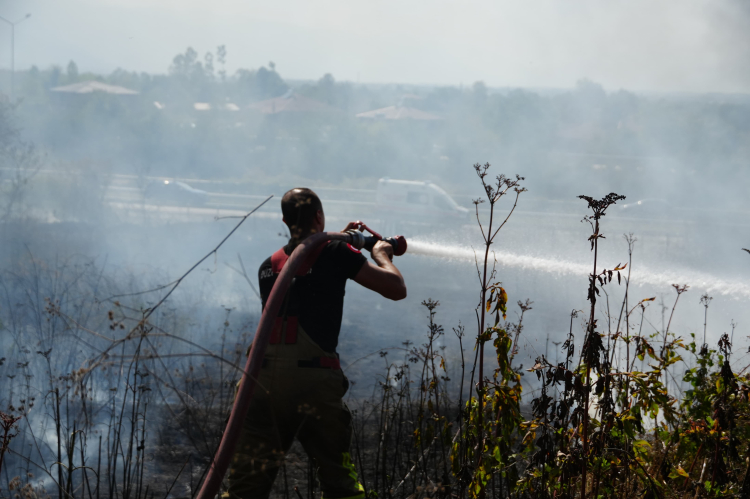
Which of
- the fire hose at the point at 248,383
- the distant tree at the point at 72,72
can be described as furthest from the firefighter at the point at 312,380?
the distant tree at the point at 72,72

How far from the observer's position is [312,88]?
34625 mm

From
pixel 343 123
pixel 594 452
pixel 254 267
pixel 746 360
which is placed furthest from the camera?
pixel 343 123

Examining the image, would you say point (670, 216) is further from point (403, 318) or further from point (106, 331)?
point (106, 331)

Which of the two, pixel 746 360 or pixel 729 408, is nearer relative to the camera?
pixel 729 408

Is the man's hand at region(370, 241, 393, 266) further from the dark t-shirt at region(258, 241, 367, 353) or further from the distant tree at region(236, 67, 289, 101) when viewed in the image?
the distant tree at region(236, 67, 289, 101)

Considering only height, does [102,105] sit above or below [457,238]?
above

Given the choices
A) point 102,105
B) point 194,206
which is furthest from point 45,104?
point 194,206

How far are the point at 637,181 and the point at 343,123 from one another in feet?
45.3

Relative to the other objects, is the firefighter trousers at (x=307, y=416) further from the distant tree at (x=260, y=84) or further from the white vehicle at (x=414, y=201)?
the distant tree at (x=260, y=84)

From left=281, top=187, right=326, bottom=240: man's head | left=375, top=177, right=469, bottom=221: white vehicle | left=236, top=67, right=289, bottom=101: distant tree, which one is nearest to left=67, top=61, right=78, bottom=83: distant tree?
left=236, top=67, right=289, bottom=101: distant tree

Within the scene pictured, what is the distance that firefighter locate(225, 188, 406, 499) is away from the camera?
220cm

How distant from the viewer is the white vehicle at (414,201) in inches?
824

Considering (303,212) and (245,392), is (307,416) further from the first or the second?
(303,212)

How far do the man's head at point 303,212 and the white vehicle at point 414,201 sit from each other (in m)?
18.7
